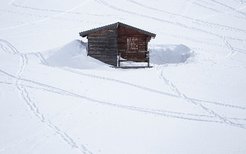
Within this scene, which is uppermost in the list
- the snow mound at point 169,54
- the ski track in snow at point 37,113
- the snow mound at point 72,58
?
the ski track in snow at point 37,113

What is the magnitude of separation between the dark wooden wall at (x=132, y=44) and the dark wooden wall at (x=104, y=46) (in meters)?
0.63

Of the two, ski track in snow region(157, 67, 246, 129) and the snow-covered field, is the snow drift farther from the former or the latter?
ski track in snow region(157, 67, 246, 129)

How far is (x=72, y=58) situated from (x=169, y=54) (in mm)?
10010

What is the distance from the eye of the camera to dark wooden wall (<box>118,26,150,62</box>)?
92.2 feet

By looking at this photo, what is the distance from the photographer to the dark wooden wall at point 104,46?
1093 inches

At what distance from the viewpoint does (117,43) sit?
90.5 ft

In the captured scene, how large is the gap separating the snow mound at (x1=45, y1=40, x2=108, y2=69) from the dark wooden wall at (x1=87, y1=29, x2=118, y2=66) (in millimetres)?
517

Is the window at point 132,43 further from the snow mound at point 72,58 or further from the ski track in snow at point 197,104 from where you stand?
the ski track in snow at point 197,104

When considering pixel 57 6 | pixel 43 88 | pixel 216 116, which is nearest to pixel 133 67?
pixel 43 88

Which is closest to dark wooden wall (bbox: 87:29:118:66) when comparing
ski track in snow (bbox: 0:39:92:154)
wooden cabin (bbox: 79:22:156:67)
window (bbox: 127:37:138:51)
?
wooden cabin (bbox: 79:22:156:67)

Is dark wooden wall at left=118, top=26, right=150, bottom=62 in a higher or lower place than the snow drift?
higher

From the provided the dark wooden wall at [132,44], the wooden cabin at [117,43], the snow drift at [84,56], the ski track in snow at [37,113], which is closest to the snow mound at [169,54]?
the snow drift at [84,56]

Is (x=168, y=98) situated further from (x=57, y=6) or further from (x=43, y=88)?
(x=57, y=6)

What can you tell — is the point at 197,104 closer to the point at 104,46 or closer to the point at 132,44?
the point at 132,44
